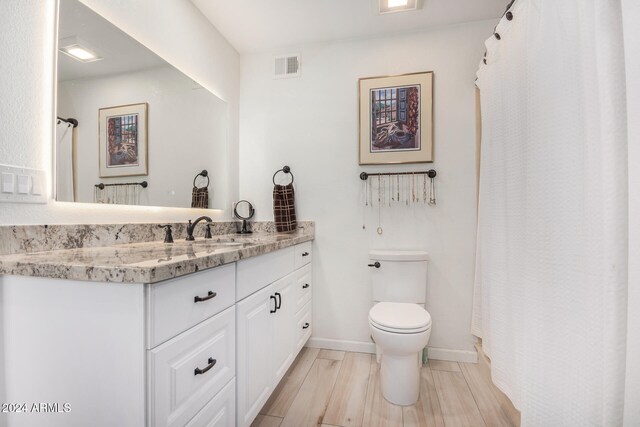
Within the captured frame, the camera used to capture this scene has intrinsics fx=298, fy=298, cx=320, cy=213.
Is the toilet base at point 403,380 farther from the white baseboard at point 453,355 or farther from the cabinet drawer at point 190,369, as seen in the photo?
the cabinet drawer at point 190,369

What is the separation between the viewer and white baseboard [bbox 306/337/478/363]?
2.08 meters

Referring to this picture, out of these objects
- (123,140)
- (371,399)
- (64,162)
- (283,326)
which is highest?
(123,140)

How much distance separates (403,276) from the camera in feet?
6.56

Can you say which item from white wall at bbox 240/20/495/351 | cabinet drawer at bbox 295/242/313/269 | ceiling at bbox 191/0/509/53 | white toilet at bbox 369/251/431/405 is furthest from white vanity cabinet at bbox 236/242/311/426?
ceiling at bbox 191/0/509/53

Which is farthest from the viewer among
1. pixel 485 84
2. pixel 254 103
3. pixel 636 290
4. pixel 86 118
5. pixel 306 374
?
pixel 254 103

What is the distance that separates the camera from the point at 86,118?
1.31 metres

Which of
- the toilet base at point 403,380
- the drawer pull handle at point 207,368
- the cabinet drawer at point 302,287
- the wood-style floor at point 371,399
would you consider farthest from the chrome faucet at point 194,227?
the toilet base at point 403,380

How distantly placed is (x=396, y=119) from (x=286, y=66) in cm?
99

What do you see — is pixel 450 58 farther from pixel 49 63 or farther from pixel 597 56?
pixel 49 63

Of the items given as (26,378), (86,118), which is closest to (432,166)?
(86,118)

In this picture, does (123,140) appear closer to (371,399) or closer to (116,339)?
(116,339)

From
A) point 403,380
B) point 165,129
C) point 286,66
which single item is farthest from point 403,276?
point 286,66

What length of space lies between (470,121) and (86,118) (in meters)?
2.23

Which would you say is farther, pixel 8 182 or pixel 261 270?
pixel 261 270
